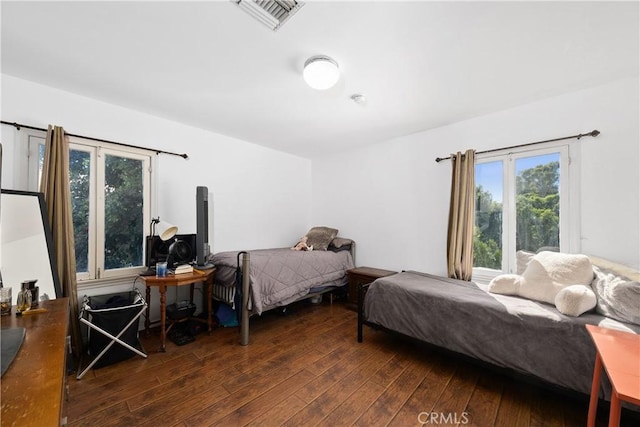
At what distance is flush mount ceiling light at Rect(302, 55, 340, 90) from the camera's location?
5.88 feet

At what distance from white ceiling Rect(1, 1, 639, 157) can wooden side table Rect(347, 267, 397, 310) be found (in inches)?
80.1

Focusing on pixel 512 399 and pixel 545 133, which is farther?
pixel 545 133

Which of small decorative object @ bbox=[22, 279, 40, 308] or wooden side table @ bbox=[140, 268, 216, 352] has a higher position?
small decorative object @ bbox=[22, 279, 40, 308]

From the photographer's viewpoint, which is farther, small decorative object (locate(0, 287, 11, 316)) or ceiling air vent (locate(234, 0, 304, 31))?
ceiling air vent (locate(234, 0, 304, 31))

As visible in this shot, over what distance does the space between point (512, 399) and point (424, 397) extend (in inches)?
24.0

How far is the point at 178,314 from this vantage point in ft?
8.57

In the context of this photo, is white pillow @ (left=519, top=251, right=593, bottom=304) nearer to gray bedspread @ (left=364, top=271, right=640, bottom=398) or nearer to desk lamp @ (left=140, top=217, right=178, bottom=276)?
gray bedspread @ (left=364, top=271, right=640, bottom=398)

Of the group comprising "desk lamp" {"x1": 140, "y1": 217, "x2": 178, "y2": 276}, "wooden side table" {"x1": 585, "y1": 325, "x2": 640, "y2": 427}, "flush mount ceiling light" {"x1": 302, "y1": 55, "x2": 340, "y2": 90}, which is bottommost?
"wooden side table" {"x1": 585, "y1": 325, "x2": 640, "y2": 427}

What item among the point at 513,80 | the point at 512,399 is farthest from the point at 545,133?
the point at 512,399

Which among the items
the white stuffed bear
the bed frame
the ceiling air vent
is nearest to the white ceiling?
the ceiling air vent

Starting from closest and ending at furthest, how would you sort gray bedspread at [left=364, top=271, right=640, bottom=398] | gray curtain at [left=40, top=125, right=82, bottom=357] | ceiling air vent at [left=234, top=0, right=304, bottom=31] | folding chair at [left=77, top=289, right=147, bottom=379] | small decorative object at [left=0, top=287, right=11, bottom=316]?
small decorative object at [left=0, top=287, right=11, bottom=316], ceiling air vent at [left=234, top=0, right=304, bottom=31], gray bedspread at [left=364, top=271, right=640, bottom=398], folding chair at [left=77, top=289, right=147, bottom=379], gray curtain at [left=40, top=125, right=82, bottom=357]

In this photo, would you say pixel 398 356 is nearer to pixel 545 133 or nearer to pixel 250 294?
pixel 250 294

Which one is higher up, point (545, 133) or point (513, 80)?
point (513, 80)

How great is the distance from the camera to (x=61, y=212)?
215cm
